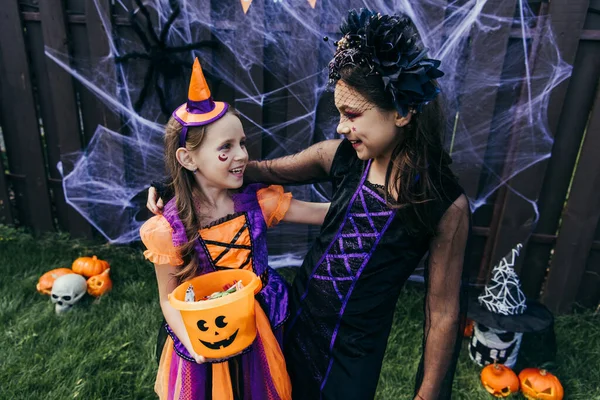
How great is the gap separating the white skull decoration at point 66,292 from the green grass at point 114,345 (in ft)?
0.18

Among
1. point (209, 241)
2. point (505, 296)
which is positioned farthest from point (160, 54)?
point (505, 296)

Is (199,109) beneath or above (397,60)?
beneath

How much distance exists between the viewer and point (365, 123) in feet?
4.25

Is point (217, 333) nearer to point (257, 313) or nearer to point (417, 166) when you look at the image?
point (257, 313)

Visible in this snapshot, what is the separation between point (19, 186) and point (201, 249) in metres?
2.72

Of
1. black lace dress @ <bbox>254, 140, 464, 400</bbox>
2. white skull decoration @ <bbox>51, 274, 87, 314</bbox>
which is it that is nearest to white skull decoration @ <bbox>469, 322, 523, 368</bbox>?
black lace dress @ <bbox>254, 140, 464, 400</bbox>

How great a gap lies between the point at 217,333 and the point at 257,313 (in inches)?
12.7

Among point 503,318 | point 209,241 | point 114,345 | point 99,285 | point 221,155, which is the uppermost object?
point 221,155

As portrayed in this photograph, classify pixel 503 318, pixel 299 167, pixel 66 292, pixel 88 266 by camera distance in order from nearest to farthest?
pixel 299 167, pixel 503 318, pixel 66 292, pixel 88 266

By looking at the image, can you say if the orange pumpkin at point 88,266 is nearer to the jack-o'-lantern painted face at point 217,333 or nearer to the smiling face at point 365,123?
the jack-o'-lantern painted face at point 217,333

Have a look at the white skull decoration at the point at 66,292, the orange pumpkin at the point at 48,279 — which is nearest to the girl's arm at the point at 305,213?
the white skull decoration at the point at 66,292

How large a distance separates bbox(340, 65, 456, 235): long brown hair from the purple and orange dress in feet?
1.88

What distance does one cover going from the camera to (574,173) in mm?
2732

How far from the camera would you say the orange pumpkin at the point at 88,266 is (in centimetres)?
312
